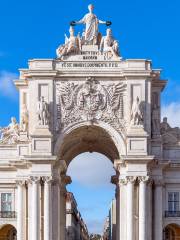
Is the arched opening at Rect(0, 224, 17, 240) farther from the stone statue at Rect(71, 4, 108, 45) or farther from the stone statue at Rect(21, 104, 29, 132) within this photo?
the stone statue at Rect(71, 4, 108, 45)

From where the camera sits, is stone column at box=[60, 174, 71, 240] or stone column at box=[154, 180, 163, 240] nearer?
stone column at box=[154, 180, 163, 240]

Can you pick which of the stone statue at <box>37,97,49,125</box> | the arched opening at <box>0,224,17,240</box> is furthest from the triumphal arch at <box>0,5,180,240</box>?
the arched opening at <box>0,224,17,240</box>

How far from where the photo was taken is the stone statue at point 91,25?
5459 cm

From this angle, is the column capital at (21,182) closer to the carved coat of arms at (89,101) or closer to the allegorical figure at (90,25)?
the carved coat of arms at (89,101)

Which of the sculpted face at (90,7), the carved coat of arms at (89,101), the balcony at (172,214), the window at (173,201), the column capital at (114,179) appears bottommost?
the balcony at (172,214)

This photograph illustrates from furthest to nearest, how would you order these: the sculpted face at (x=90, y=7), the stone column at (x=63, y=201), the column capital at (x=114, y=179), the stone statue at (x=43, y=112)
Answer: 1. the column capital at (x=114, y=179)
2. the stone column at (x=63, y=201)
3. the sculpted face at (x=90, y=7)
4. the stone statue at (x=43, y=112)

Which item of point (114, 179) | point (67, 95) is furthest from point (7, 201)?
point (114, 179)

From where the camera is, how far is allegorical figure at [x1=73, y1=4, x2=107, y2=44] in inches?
2151

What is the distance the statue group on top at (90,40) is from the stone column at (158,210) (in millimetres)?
8910

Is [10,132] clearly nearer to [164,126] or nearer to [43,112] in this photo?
[43,112]

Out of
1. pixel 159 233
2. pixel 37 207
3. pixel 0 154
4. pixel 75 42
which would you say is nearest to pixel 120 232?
pixel 159 233

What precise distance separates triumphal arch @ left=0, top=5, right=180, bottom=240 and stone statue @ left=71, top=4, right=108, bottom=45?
0.70 ft

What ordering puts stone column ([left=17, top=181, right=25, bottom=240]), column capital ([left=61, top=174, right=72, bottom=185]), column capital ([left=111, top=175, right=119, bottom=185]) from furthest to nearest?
column capital ([left=61, top=174, right=72, bottom=185])
column capital ([left=111, top=175, right=119, bottom=185])
stone column ([left=17, top=181, right=25, bottom=240])

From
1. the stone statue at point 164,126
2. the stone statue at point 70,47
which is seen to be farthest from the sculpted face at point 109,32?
the stone statue at point 164,126
